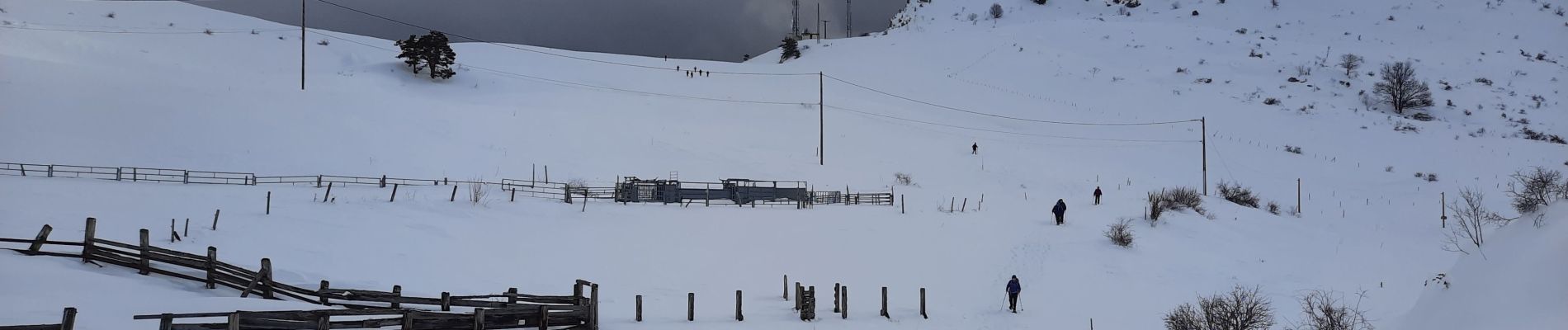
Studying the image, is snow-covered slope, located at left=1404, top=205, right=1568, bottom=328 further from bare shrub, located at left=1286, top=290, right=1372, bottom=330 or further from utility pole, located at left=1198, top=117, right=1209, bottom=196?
utility pole, located at left=1198, top=117, right=1209, bottom=196

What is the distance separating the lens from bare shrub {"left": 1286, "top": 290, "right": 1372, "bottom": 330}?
1904 cm

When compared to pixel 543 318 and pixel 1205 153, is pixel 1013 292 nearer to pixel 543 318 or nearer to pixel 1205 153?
pixel 543 318

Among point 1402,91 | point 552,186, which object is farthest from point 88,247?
point 1402,91

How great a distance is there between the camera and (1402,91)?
70062mm

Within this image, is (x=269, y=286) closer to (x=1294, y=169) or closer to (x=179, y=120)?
(x=179, y=120)

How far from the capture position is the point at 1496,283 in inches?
383

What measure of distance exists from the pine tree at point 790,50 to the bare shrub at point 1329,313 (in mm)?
72770

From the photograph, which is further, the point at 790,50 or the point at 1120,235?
the point at 790,50

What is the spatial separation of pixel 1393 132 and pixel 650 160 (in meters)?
52.6

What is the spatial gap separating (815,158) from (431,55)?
31322mm

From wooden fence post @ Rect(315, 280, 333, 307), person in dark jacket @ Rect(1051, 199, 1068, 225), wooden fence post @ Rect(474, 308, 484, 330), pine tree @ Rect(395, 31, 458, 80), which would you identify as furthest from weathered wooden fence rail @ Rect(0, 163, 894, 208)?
pine tree @ Rect(395, 31, 458, 80)

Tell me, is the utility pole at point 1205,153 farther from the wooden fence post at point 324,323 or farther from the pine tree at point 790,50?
the pine tree at point 790,50

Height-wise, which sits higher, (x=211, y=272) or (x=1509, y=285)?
(x=1509, y=285)

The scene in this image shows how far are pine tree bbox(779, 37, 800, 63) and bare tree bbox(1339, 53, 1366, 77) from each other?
166ft
